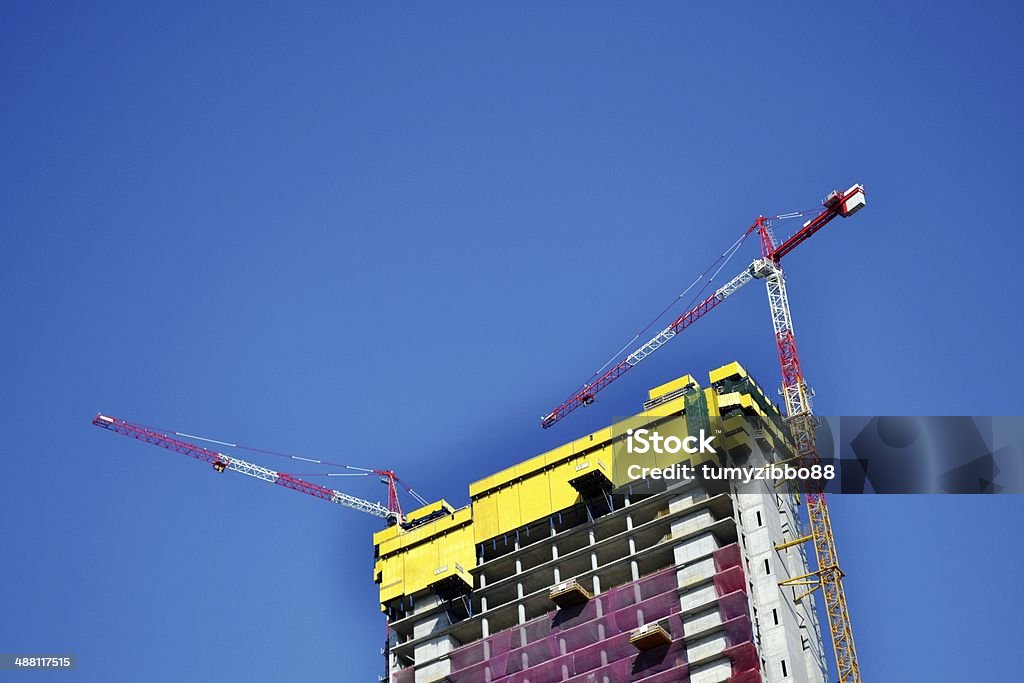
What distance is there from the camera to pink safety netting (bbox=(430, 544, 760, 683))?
128m

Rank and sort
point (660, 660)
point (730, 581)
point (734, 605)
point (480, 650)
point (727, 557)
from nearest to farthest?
point (734, 605), point (660, 660), point (730, 581), point (727, 557), point (480, 650)

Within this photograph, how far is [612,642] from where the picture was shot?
134 metres

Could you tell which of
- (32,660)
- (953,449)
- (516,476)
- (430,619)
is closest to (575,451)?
(516,476)

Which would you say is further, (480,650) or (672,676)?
(480,650)

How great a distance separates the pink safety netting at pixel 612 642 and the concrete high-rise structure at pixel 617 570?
14 cm

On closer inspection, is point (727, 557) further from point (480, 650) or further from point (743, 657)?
point (480, 650)

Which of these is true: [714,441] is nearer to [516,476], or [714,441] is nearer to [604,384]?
[516,476]

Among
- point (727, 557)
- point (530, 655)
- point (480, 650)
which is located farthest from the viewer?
point (480, 650)

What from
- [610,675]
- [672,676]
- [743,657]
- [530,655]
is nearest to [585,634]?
[610,675]

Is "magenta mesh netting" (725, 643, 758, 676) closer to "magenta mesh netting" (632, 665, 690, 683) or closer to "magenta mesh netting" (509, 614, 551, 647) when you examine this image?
"magenta mesh netting" (632, 665, 690, 683)

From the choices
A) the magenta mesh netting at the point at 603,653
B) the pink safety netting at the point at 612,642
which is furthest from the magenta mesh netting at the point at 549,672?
the magenta mesh netting at the point at 603,653

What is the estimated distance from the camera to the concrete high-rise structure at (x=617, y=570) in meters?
130

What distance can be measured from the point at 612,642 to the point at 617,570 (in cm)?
876

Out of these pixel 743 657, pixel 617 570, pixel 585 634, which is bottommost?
pixel 743 657
